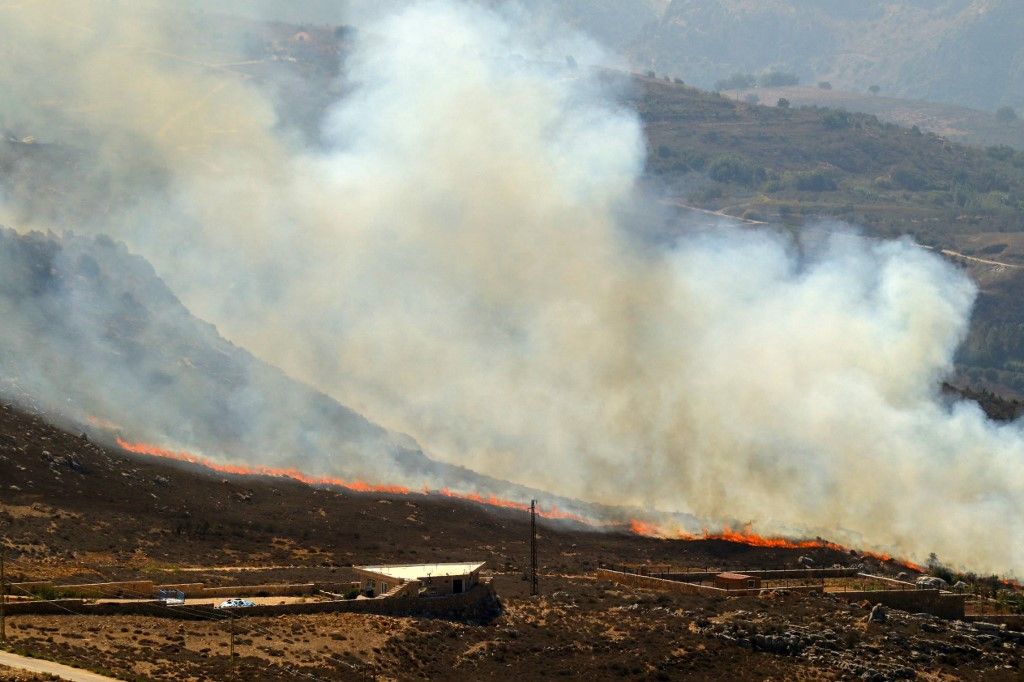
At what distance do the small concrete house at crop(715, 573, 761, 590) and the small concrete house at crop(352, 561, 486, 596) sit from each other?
492 inches

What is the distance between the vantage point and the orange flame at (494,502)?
107 metres

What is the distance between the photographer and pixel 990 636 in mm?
90500

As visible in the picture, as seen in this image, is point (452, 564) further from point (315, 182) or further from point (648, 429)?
point (315, 182)

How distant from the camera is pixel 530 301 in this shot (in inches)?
4998

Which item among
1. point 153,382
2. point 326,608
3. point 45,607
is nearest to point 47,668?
point 45,607

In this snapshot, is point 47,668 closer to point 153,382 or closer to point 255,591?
point 255,591

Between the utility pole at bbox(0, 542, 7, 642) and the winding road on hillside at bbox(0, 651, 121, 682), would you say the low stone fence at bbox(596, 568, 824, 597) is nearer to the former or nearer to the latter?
the utility pole at bbox(0, 542, 7, 642)

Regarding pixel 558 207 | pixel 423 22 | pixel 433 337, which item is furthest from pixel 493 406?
pixel 423 22

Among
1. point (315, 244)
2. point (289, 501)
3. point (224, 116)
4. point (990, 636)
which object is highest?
point (224, 116)

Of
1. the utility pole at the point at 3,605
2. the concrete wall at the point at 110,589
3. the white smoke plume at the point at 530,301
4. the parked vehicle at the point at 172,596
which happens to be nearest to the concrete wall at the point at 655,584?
the white smoke plume at the point at 530,301

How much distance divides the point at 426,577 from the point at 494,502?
29.9 metres

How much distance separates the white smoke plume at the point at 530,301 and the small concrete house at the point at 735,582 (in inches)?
575

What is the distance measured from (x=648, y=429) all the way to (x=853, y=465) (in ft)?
43.0

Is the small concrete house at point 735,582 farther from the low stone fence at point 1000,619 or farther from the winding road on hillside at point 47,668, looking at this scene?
the winding road on hillside at point 47,668
